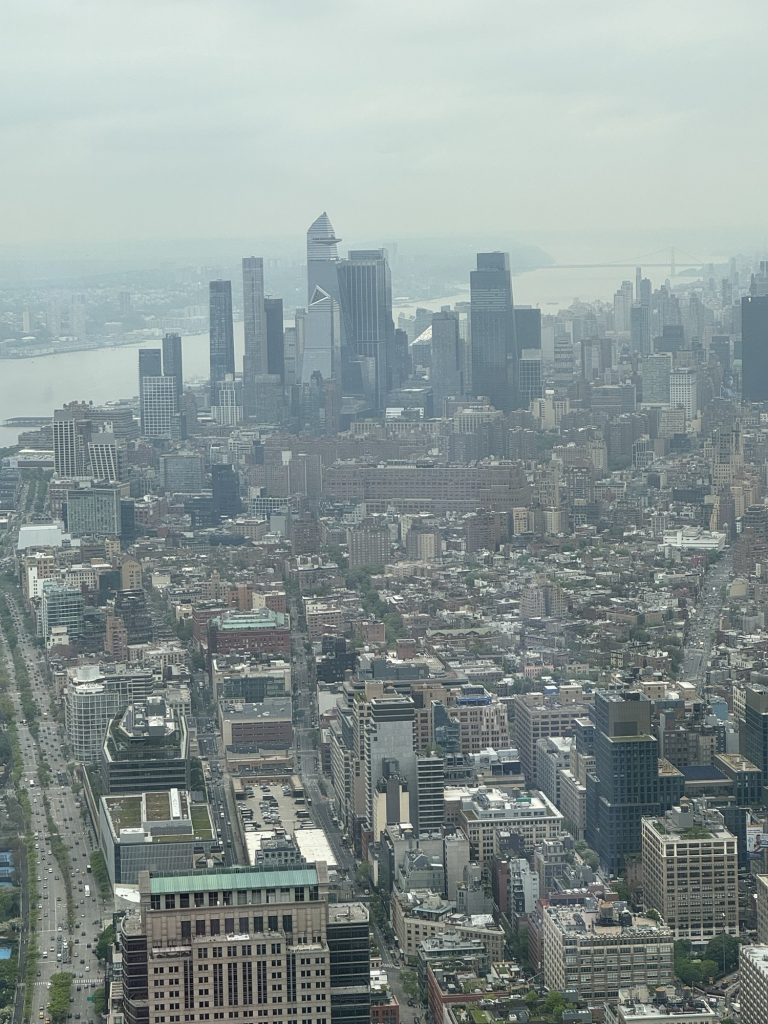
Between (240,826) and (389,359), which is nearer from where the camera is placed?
(240,826)

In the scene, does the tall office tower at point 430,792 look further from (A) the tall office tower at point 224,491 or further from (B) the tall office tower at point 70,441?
(B) the tall office tower at point 70,441

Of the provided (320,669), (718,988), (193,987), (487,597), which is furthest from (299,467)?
(193,987)

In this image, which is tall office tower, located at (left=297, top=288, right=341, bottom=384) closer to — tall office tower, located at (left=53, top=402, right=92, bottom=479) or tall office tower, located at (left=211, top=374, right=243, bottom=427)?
tall office tower, located at (left=211, top=374, right=243, bottom=427)

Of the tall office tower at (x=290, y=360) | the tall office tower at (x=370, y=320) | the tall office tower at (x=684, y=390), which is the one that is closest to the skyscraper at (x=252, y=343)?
the tall office tower at (x=290, y=360)

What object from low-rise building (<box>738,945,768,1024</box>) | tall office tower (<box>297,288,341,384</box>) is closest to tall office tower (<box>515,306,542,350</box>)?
tall office tower (<box>297,288,341,384</box>)

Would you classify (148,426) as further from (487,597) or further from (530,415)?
(487,597)
